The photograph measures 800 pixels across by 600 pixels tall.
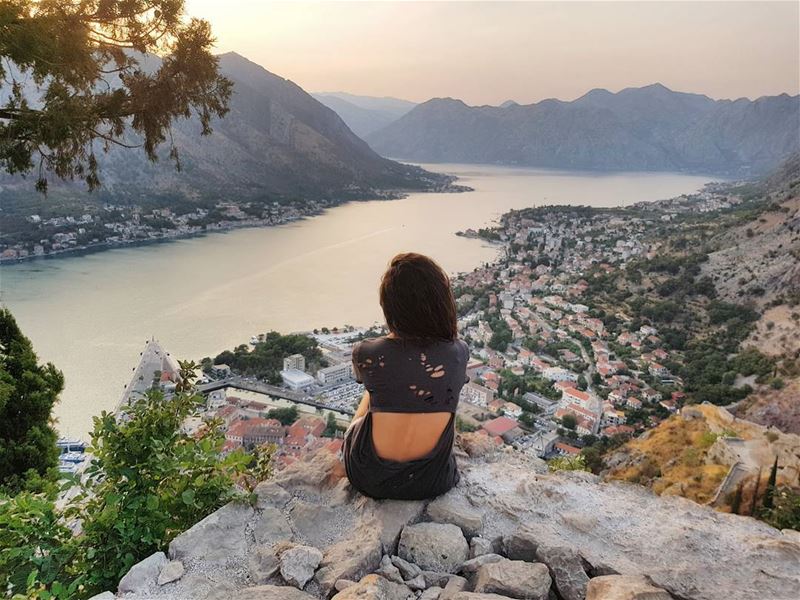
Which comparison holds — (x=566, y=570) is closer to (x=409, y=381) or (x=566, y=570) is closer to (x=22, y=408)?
(x=409, y=381)

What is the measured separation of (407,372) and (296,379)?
11838 mm

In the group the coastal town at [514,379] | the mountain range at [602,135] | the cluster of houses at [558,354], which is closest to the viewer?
the coastal town at [514,379]

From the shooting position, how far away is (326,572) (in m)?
1.11

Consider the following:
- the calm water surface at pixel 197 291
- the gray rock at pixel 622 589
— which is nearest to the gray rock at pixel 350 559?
the gray rock at pixel 622 589

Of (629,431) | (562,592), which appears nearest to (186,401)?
(562,592)

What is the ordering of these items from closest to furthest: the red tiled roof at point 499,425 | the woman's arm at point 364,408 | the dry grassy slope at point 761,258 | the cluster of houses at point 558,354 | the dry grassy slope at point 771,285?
the woman's arm at point 364,408
the dry grassy slope at point 771,285
the red tiled roof at point 499,425
the cluster of houses at point 558,354
the dry grassy slope at point 761,258

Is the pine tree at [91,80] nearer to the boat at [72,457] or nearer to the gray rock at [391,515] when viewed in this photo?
the gray rock at [391,515]

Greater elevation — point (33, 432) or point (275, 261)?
point (33, 432)

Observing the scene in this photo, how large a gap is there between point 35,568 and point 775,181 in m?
50.5

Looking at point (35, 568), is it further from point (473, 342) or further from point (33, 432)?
point (473, 342)

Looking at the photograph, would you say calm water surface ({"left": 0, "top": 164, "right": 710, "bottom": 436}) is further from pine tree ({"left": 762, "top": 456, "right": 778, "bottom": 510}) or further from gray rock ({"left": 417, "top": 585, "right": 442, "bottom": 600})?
pine tree ({"left": 762, "top": 456, "right": 778, "bottom": 510})

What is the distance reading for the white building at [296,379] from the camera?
12.4 meters

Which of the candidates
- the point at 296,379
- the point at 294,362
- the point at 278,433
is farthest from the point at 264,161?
the point at 278,433

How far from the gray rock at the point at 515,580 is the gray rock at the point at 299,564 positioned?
35 centimetres
